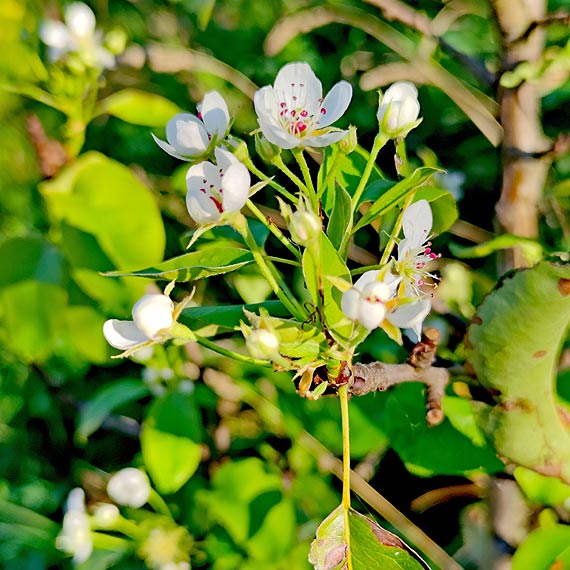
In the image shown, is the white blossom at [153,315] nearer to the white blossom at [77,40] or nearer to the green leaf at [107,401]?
the green leaf at [107,401]

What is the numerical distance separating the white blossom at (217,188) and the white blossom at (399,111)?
0.15m

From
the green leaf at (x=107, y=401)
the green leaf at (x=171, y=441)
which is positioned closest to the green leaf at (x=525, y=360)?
the green leaf at (x=171, y=441)

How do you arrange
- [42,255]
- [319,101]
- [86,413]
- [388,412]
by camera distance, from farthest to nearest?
[42,255]
[86,413]
[388,412]
[319,101]

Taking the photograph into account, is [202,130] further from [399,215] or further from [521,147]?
[521,147]

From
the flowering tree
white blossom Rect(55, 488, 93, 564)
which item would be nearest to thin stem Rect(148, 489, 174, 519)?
the flowering tree

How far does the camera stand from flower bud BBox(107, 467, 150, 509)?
46.3 inches

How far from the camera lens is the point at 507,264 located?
0.91 meters

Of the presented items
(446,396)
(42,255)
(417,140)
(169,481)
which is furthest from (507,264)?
(42,255)

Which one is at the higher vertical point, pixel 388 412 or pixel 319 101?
pixel 319 101

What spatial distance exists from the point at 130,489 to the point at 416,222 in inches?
30.7

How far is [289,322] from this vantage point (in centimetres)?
53

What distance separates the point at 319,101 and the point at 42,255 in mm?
782

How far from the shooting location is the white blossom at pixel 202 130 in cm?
59

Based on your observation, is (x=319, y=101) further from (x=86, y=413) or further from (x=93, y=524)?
(x=93, y=524)
